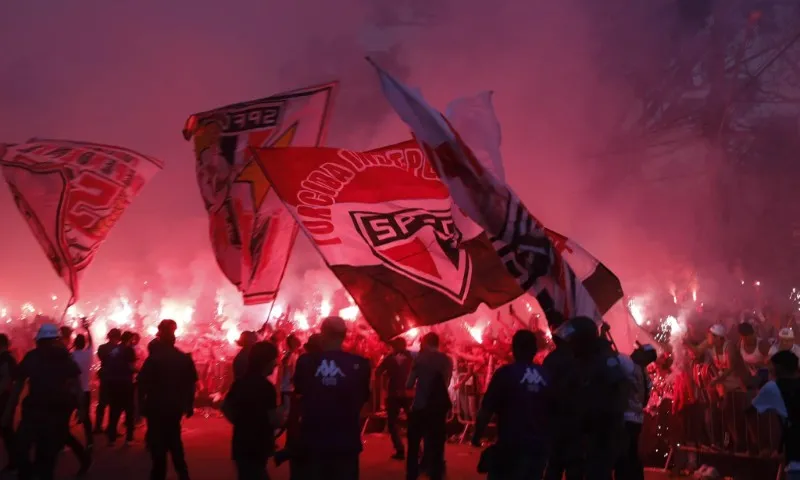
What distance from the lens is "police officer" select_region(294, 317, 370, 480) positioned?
13.2ft

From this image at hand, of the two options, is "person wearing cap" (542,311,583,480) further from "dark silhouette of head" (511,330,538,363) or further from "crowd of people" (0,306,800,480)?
"dark silhouette of head" (511,330,538,363)

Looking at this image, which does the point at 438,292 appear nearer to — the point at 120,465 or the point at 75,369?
the point at 75,369

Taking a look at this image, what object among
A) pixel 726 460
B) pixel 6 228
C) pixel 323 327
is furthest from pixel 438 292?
pixel 6 228

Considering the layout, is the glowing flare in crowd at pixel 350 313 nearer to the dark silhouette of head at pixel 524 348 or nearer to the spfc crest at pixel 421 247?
the spfc crest at pixel 421 247

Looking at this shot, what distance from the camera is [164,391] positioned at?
590 centimetres

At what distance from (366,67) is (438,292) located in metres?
17.5

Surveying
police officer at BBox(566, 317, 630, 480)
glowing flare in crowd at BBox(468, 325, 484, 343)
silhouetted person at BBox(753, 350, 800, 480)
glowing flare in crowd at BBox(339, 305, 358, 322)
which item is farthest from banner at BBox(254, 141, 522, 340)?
glowing flare in crowd at BBox(339, 305, 358, 322)

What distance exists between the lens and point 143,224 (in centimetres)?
2230

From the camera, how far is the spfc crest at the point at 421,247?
5.99m

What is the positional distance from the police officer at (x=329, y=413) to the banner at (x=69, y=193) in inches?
202

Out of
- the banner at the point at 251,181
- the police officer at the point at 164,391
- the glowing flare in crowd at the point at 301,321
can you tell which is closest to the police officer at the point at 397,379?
the banner at the point at 251,181

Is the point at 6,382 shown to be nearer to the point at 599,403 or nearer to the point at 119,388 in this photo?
the point at 119,388

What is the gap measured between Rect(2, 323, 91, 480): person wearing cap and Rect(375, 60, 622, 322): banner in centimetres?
302

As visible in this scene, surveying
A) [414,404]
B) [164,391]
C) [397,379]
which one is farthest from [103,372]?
[414,404]
